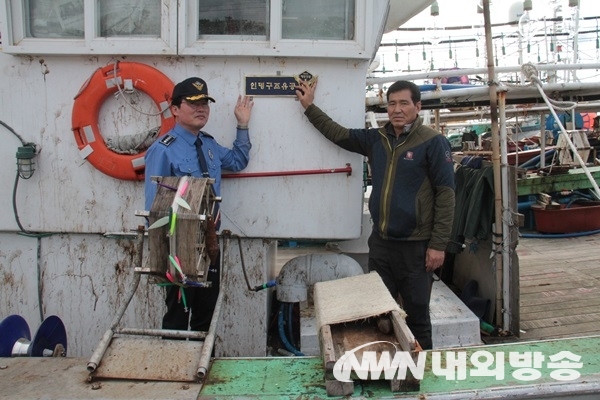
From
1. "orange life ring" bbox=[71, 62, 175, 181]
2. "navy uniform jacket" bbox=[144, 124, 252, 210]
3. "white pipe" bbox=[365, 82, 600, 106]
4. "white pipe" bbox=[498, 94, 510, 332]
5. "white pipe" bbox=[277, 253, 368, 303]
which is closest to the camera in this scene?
"navy uniform jacket" bbox=[144, 124, 252, 210]

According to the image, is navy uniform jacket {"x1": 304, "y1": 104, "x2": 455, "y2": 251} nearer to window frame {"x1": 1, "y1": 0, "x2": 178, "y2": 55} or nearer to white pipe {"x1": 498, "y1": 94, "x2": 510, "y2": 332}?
window frame {"x1": 1, "y1": 0, "x2": 178, "y2": 55}

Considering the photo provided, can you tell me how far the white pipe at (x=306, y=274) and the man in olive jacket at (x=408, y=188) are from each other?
45cm

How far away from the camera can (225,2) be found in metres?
3.29

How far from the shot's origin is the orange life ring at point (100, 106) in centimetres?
321

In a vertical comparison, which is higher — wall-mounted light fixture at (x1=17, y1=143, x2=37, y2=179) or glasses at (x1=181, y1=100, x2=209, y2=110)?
glasses at (x1=181, y1=100, x2=209, y2=110)

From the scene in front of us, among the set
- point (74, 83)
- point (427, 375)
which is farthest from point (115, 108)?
point (427, 375)

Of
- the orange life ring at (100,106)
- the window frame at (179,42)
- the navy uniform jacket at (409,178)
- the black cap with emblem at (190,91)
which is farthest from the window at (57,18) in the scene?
the navy uniform jacket at (409,178)

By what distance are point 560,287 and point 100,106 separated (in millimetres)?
4590

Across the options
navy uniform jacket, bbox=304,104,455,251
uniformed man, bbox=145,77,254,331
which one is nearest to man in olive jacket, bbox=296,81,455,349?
navy uniform jacket, bbox=304,104,455,251

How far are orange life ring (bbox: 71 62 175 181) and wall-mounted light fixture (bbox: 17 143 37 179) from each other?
30 cm

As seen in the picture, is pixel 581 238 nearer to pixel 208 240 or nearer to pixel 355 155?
pixel 355 155

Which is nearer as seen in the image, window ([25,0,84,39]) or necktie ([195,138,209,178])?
necktie ([195,138,209,178])

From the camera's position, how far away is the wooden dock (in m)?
4.38

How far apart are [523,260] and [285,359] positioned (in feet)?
15.8
